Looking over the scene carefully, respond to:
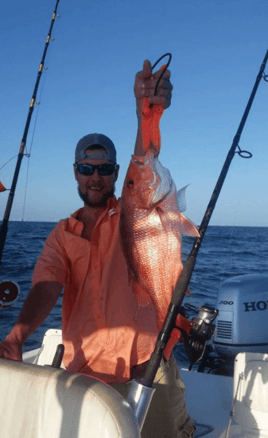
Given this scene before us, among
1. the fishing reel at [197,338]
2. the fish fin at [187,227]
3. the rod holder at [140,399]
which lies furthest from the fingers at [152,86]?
the rod holder at [140,399]

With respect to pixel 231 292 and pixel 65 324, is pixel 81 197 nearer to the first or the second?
pixel 65 324

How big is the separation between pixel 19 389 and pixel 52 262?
754mm

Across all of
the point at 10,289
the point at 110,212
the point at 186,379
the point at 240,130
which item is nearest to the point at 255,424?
the point at 186,379

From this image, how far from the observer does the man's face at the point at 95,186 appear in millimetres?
2361

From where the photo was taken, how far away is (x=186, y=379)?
13.1 ft

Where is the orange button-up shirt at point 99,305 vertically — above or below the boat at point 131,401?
above

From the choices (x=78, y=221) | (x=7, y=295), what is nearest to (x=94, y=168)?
(x=78, y=221)

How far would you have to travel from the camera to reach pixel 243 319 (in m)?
4.55

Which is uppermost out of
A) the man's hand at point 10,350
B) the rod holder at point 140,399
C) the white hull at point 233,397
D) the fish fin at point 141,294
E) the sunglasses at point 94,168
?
the sunglasses at point 94,168

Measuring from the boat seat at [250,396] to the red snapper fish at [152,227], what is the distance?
1533mm

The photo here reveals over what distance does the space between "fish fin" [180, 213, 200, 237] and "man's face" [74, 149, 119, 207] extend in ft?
2.29

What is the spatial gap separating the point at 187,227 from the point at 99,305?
72cm

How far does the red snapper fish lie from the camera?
183 cm

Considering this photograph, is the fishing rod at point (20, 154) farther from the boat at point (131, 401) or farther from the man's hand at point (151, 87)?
the man's hand at point (151, 87)
